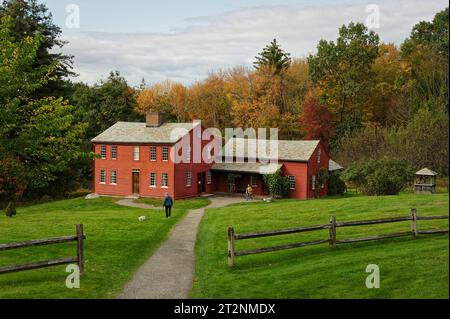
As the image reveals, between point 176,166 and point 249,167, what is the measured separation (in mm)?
8084

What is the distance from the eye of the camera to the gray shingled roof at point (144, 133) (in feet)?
170

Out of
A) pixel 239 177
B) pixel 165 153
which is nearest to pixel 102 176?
pixel 165 153

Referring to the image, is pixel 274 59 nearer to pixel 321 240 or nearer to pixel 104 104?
pixel 104 104

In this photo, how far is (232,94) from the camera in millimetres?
83625

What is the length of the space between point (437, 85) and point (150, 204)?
32894mm

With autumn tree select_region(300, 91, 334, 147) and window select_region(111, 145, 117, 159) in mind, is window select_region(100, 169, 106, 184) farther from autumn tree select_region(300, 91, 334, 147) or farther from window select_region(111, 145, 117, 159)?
autumn tree select_region(300, 91, 334, 147)

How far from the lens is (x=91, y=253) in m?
20.5

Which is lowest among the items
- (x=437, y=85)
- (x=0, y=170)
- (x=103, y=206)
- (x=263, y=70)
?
(x=103, y=206)

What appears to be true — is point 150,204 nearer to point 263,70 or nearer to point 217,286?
point 217,286

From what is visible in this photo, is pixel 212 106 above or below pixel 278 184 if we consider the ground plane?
above

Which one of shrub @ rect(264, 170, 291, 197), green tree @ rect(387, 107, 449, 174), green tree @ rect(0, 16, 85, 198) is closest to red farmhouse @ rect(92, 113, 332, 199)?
shrub @ rect(264, 170, 291, 197)

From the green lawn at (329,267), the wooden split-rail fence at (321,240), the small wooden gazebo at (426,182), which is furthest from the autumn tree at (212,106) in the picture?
the wooden split-rail fence at (321,240)

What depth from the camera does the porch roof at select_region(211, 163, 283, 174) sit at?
51.5 m

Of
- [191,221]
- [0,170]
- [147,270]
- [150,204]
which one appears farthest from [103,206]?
[147,270]
